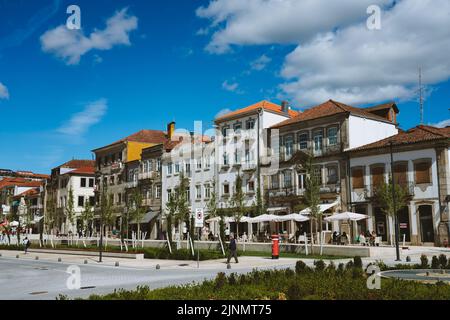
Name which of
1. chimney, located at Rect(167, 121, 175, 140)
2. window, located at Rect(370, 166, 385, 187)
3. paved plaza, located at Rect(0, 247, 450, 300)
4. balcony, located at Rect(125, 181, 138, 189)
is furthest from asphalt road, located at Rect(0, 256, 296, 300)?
chimney, located at Rect(167, 121, 175, 140)

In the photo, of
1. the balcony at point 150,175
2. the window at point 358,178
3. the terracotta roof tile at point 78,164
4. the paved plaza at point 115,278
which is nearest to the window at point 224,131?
the balcony at point 150,175

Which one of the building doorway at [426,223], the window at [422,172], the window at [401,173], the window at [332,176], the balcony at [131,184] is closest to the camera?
the building doorway at [426,223]

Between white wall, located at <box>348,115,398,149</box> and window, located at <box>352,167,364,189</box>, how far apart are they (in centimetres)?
226

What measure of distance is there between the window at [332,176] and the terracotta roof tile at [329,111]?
476cm

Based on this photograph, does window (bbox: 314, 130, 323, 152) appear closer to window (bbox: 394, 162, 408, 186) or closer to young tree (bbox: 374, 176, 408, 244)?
young tree (bbox: 374, 176, 408, 244)

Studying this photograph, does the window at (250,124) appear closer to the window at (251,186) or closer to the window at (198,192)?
the window at (251,186)

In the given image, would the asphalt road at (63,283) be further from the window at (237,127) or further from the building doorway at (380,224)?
the window at (237,127)

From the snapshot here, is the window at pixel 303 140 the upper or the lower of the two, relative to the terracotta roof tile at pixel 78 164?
lower

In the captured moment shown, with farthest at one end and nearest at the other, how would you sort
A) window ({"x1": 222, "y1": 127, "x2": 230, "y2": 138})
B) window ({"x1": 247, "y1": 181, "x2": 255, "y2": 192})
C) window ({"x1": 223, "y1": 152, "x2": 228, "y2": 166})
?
1. window ({"x1": 222, "y1": 127, "x2": 230, "y2": 138})
2. window ({"x1": 223, "y1": 152, "x2": 228, "y2": 166})
3. window ({"x1": 247, "y1": 181, "x2": 255, "y2": 192})

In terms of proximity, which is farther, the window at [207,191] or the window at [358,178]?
the window at [207,191]

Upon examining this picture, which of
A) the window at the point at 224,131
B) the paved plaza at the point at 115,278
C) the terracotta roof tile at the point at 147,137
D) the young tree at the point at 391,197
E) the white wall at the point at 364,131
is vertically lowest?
the paved plaza at the point at 115,278

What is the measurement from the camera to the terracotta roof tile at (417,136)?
3644cm

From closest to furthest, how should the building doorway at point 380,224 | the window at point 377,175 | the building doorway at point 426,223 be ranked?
the building doorway at point 426,223, the building doorway at point 380,224, the window at point 377,175

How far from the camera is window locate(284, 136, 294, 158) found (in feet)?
152
